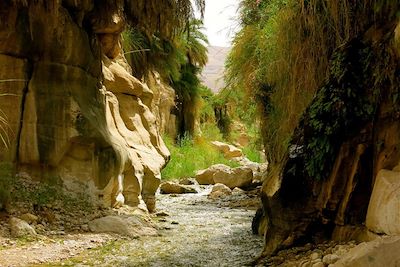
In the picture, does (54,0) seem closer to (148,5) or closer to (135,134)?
(148,5)

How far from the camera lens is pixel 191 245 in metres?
5.81

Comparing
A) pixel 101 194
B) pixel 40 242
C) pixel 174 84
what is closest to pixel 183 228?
pixel 101 194

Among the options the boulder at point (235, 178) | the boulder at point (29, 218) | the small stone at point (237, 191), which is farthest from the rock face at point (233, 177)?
the boulder at point (29, 218)

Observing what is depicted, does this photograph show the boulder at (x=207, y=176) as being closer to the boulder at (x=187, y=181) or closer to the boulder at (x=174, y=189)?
the boulder at (x=187, y=181)

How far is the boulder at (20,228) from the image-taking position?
17.8 feet

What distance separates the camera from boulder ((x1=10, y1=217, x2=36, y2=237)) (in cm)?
542

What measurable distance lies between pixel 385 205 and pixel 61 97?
17.0ft

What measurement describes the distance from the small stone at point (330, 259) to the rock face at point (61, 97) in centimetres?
439

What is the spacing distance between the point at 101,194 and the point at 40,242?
6.17 feet

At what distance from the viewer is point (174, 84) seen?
21.8 meters

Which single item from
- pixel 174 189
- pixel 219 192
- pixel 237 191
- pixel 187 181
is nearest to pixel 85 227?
pixel 219 192

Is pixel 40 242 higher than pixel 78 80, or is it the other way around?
pixel 78 80

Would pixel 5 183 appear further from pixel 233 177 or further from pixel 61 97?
pixel 233 177

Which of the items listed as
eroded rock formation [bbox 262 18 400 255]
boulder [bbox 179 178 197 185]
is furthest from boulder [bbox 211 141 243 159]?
eroded rock formation [bbox 262 18 400 255]
